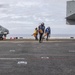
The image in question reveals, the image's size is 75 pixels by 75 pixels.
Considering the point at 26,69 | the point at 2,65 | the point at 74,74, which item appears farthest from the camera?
the point at 2,65

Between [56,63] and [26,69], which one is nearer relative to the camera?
[26,69]

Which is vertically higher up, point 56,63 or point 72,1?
point 72,1

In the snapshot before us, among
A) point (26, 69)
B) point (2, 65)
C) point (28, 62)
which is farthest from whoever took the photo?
point (28, 62)

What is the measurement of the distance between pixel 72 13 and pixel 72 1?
172cm

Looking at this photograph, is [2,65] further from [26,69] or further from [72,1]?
[72,1]

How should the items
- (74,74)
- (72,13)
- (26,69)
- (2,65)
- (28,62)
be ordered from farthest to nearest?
(72,13), (28,62), (2,65), (26,69), (74,74)

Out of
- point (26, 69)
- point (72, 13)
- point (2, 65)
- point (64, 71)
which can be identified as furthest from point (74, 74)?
point (72, 13)

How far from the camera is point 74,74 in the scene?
13.2 meters

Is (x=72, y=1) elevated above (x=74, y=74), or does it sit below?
above

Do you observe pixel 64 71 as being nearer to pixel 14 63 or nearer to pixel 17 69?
pixel 17 69

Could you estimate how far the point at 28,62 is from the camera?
55.0 ft

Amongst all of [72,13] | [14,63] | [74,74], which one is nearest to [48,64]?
[14,63]

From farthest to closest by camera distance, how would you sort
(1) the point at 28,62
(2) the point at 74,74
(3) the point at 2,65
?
(1) the point at 28,62 → (3) the point at 2,65 → (2) the point at 74,74

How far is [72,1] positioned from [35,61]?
27459 mm
